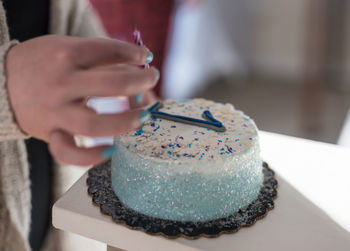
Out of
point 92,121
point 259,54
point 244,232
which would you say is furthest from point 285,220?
point 259,54

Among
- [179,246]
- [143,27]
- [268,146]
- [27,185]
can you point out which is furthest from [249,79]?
[179,246]

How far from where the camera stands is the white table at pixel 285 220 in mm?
544

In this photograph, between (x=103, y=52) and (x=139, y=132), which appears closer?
(x=103, y=52)

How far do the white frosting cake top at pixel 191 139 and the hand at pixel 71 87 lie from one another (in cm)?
13

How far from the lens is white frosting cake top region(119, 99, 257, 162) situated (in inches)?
22.6

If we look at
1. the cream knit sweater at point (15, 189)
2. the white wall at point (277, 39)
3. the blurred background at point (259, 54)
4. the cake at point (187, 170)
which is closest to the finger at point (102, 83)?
the cake at point (187, 170)

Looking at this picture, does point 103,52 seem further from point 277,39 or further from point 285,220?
point 277,39

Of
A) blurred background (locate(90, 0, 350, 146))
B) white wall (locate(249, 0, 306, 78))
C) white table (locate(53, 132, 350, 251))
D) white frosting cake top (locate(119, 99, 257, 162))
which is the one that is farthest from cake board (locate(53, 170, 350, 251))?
white wall (locate(249, 0, 306, 78))

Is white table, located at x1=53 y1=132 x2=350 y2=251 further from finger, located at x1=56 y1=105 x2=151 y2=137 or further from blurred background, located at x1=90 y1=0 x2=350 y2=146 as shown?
blurred background, located at x1=90 y1=0 x2=350 y2=146

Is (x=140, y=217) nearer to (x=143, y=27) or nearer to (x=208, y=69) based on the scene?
(x=143, y=27)

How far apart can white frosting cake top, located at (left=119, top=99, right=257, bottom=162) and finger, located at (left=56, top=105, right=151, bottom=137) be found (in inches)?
5.4

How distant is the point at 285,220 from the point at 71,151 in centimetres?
33

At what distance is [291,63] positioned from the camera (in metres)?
2.68

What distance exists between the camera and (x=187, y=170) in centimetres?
56
